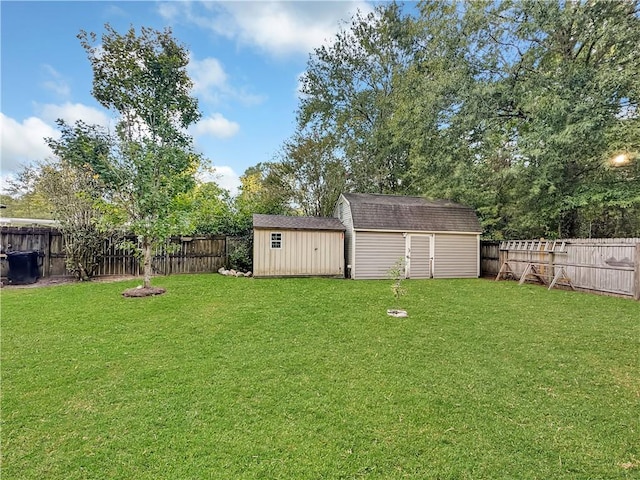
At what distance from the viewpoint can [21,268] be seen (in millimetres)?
9016

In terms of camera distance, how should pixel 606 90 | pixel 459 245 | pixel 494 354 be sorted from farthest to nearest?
pixel 459 245 < pixel 606 90 < pixel 494 354

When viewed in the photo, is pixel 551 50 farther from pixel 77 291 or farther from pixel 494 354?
pixel 77 291

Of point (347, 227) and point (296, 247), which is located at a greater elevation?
point (347, 227)

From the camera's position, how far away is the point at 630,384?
11.0 ft

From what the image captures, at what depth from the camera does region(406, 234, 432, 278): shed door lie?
1179 centimetres

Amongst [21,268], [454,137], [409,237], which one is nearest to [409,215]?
[409,237]

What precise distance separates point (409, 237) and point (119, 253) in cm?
1045

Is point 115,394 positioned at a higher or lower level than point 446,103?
lower

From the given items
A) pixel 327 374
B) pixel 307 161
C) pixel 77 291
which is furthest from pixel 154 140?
pixel 327 374

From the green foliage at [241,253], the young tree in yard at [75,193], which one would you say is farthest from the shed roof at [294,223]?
the young tree in yard at [75,193]

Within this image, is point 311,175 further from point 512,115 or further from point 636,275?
point 636,275

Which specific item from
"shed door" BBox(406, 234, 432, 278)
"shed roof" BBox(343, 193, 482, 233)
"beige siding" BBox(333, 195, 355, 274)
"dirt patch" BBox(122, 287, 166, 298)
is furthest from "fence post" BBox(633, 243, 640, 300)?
"dirt patch" BBox(122, 287, 166, 298)

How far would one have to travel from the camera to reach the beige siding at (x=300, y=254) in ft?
35.3

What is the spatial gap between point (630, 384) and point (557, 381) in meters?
0.76
